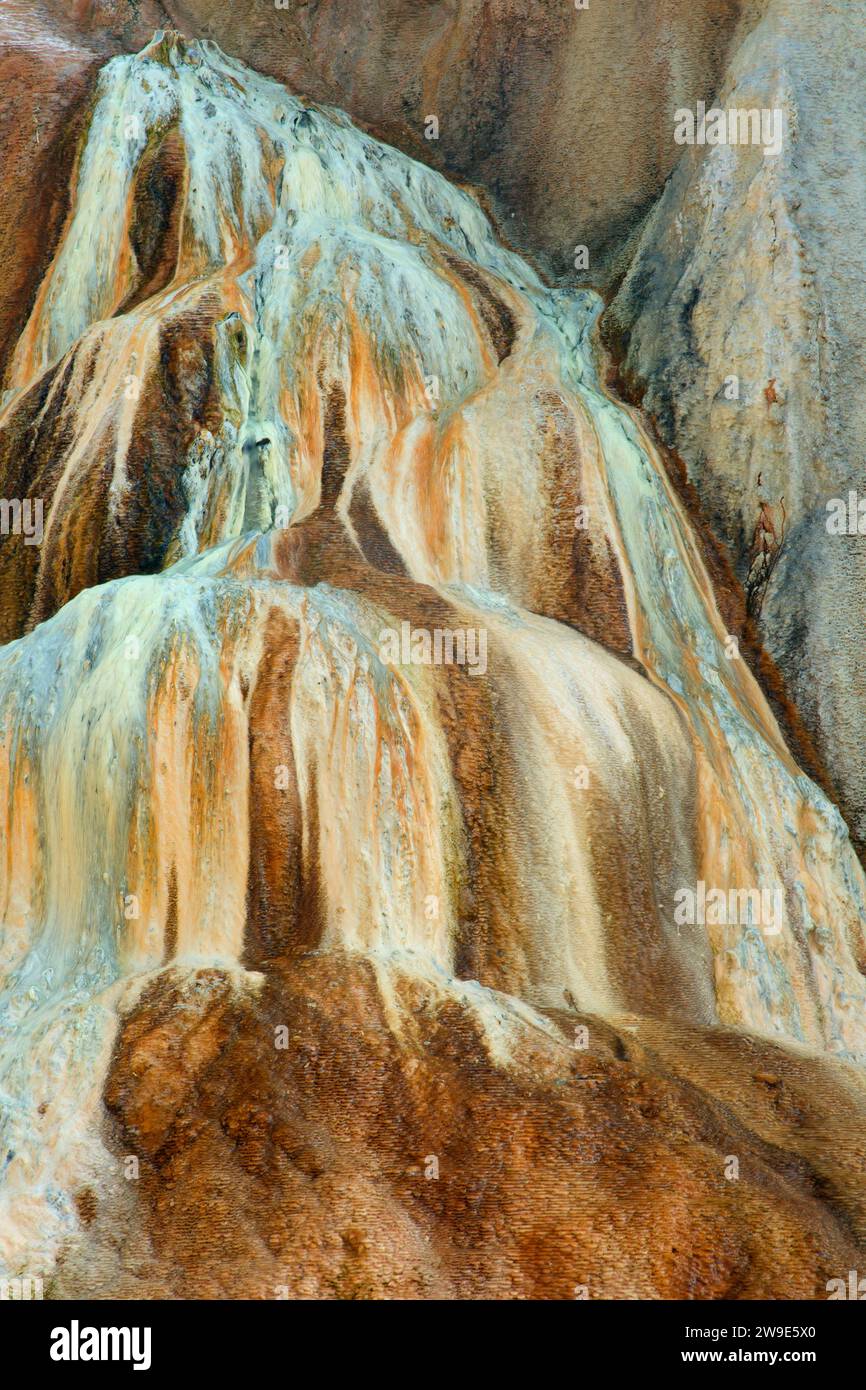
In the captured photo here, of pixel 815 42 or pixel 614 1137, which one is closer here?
pixel 614 1137

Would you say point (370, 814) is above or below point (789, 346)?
below

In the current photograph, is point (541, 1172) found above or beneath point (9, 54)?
beneath

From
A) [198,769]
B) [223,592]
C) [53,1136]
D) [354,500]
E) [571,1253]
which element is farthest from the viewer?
[354,500]

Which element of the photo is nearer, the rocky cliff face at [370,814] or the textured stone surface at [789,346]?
the rocky cliff face at [370,814]

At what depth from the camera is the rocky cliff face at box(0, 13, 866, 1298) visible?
8.70 metres

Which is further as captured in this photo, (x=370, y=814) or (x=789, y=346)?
(x=789, y=346)

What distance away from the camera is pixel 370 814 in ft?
36.3

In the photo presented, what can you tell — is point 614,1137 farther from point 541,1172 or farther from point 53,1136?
point 53,1136

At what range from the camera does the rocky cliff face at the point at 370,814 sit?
870cm

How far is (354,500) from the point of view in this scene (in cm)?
1466

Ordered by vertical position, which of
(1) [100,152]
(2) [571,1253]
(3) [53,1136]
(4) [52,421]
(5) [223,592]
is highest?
(1) [100,152]

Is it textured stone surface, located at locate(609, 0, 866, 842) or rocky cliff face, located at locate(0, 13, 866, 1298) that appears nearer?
rocky cliff face, located at locate(0, 13, 866, 1298)

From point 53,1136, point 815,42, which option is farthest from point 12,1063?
point 815,42

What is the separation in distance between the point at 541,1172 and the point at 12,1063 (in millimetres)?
3323
